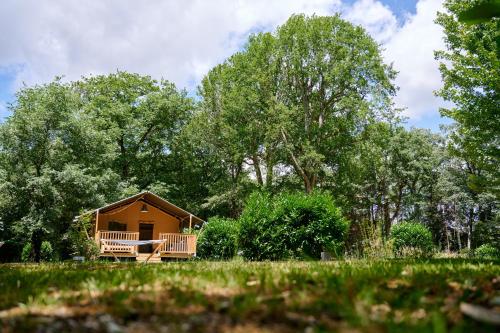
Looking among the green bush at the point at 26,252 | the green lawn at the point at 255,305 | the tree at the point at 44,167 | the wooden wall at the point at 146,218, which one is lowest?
the green bush at the point at 26,252

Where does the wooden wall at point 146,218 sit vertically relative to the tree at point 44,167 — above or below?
below

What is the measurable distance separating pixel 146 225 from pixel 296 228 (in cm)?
1830

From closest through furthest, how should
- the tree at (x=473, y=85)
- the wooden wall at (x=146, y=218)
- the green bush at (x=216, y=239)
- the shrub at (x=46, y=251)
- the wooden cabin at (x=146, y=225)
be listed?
the tree at (x=473, y=85) → the green bush at (x=216, y=239) → the shrub at (x=46, y=251) → the wooden cabin at (x=146, y=225) → the wooden wall at (x=146, y=218)

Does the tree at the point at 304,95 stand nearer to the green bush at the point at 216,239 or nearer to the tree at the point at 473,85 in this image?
the green bush at the point at 216,239

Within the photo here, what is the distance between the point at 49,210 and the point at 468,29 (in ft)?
80.0

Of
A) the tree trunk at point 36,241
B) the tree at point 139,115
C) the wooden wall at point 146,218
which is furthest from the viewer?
the tree at point 139,115

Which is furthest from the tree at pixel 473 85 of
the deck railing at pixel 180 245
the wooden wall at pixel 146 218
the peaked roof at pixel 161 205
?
the wooden wall at pixel 146 218

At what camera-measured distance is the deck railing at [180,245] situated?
878 inches

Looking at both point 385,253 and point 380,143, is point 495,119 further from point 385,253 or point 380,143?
point 380,143

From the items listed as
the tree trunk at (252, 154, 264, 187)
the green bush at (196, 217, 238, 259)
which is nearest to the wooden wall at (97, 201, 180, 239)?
the green bush at (196, 217, 238, 259)

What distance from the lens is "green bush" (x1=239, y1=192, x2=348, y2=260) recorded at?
45.7 ft

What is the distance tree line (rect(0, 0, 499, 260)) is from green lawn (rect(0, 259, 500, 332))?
11358 mm

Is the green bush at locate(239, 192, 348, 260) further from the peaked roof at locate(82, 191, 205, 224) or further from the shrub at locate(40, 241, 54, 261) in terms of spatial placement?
the shrub at locate(40, 241, 54, 261)

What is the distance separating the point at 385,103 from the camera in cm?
2936
